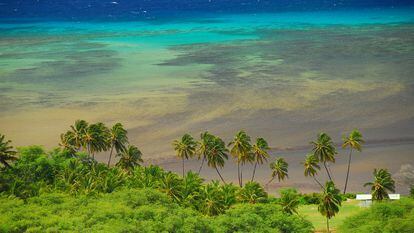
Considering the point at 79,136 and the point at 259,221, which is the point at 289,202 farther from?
the point at 79,136

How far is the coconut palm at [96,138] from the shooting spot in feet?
257

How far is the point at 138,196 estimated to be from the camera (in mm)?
58906

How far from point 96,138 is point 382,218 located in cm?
3743

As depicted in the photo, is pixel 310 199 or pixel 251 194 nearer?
pixel 251 194

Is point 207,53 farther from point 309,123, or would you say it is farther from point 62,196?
point 62,196

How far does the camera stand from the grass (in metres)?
69.8

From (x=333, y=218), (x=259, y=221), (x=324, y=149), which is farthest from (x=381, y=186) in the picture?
(x=259, y=221)

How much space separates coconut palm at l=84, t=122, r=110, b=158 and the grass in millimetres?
25236

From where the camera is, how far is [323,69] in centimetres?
14025

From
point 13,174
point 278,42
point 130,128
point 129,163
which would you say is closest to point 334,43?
point 278,42

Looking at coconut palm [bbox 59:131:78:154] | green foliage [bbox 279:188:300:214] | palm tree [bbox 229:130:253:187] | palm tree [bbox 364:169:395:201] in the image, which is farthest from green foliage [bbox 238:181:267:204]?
coconut palm [bbox 59:131:78:154]

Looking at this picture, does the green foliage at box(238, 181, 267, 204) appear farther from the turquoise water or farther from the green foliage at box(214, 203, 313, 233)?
the turquoise water

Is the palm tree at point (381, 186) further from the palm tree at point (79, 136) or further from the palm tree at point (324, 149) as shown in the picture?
the palm tree at point (79, 136)

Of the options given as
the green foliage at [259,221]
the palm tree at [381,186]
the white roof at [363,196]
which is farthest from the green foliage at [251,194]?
the white roof at [363,196]
